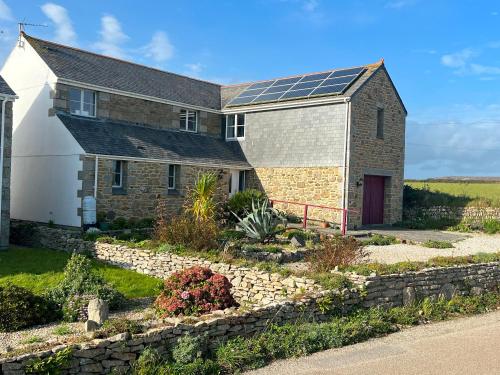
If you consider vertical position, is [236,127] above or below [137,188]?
above

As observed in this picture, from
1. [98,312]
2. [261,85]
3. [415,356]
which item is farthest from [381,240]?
[98,312]

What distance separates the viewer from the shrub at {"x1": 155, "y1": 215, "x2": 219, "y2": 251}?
1387cm

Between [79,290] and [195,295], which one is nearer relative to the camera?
[195,295]

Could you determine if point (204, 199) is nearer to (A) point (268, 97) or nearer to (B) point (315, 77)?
(A) point (268, 97)

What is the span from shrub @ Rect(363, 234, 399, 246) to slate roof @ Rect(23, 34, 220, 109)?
11.5 m

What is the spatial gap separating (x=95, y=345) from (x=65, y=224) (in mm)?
13270

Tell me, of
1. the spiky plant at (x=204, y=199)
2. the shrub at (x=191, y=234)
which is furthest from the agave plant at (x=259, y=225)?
the shrub at (x=191, y=234)

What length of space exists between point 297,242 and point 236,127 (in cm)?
1121

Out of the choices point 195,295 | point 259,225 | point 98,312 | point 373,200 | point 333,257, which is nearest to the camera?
point 98,312

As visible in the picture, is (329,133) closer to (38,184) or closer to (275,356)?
(38,184)

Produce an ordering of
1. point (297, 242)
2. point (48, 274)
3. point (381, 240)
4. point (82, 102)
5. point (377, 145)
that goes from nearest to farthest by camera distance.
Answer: point (48, 274) < point (297, 242) < point (381, 240) < point (82, 102) < point (377, 145)

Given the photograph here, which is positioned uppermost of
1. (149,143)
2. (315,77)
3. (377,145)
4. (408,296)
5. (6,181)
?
(315,77)

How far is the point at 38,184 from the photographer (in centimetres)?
2022

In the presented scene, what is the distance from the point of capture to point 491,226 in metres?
22.4
